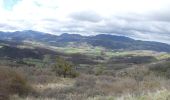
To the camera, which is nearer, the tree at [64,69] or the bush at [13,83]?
the bush at [13,83]

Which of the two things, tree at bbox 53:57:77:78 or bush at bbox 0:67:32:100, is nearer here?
bush at bbox 0:67:32:100

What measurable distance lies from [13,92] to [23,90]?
4.71 ft

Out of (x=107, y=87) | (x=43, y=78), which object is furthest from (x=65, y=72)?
(x=107, y=87)

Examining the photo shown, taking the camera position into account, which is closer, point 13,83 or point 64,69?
point 13,83

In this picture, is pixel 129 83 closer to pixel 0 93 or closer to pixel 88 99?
pixel 88 99

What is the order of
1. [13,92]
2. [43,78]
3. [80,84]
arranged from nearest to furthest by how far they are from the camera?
[13,92] < [80,84] < [43,78]

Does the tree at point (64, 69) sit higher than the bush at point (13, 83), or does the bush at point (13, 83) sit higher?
the bush at point (13, 83)

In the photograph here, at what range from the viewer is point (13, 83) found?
51.7 ft

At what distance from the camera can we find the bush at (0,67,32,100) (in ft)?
47.0

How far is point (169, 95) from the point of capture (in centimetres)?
1033

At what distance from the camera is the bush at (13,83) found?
14312mm

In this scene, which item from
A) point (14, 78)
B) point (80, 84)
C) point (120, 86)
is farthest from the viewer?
point (80, 84)

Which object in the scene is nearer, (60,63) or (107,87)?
(107,87)

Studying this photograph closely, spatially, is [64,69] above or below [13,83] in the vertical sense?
below
